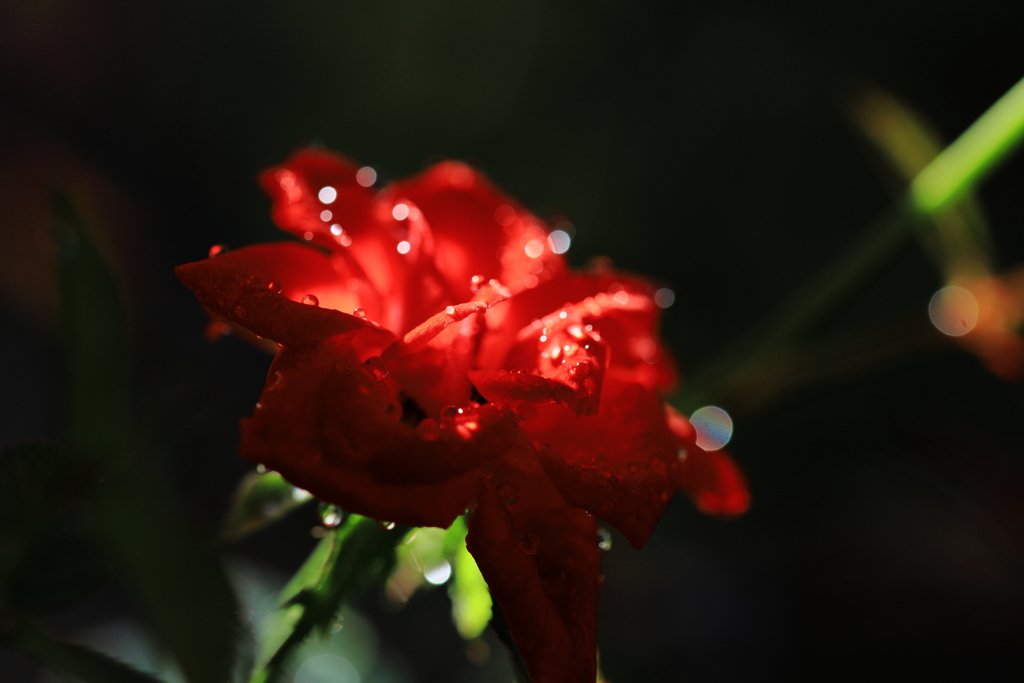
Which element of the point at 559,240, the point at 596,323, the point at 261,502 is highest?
the point at 559,240

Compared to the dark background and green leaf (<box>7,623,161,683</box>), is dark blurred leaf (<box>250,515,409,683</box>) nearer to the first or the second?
green leaf (<box>7,623,161,683</box>)

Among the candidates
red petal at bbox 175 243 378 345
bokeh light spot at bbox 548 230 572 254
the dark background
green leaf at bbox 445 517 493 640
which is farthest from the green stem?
the dark background

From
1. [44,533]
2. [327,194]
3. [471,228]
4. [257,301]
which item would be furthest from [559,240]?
[44,533]

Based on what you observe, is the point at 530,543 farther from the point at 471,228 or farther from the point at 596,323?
the point at 471,228

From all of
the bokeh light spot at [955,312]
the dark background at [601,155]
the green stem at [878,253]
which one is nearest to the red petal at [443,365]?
the green stem at [878,253]

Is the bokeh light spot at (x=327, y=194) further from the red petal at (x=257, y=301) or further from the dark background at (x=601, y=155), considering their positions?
the dark background at (x=601, y=155)
